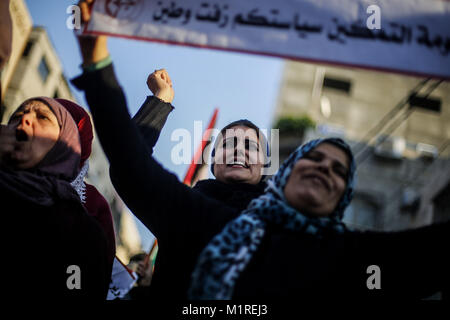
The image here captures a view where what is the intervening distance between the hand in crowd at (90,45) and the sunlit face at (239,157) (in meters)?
0.90

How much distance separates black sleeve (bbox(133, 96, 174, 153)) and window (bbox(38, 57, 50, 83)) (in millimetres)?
17490

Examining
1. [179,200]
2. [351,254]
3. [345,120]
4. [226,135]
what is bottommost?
[351,254]

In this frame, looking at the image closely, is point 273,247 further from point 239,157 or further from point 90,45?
point 90,45

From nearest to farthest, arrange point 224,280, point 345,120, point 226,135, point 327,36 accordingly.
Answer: point 224,280 → point 327,36 → point 226,135 → point 345,120

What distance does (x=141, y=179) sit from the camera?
1.48m

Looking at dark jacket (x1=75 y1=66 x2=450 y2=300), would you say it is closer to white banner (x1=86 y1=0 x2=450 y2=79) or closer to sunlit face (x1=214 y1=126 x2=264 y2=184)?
white banner (x1=86 y1=0 x2=450 y2=79)

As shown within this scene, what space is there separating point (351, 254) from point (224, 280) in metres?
0.50

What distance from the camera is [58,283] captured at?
1577mm

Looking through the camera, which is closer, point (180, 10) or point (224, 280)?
point (224, 280)

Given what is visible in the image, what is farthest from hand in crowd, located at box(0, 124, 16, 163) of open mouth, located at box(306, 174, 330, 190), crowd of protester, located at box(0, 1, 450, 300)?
open mouth, located at box(306, 174, 330, 190)

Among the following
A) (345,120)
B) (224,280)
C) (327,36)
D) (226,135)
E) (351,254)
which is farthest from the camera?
(345,120)
